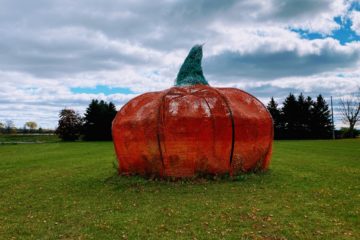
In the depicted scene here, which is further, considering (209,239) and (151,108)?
(151,108)

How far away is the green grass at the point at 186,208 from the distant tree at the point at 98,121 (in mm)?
47133

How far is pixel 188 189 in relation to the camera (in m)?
11.2

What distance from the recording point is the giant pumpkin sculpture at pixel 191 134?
476 inches

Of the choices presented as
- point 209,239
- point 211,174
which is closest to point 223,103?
point 211,174

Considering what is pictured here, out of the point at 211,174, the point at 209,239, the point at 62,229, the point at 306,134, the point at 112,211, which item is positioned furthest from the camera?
the point at 306,134

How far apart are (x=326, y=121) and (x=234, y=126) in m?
56.0

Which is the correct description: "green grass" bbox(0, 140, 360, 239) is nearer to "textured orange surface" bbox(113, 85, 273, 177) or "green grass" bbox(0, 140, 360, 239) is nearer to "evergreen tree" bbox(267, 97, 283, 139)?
"textured orange surface" bbox(113, 85, 273, 177)

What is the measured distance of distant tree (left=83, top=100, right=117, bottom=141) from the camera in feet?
200

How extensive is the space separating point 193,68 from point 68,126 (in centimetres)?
5643

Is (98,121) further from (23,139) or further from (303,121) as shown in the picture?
(303,121)

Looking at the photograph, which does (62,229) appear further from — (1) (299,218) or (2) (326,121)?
(2) (326,121)

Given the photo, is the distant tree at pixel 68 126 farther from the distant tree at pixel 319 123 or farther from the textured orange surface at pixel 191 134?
the textured orange surface at pixel 191 134

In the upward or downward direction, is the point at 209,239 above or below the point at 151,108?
below

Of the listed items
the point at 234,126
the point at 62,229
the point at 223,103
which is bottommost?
the point at 62,229
